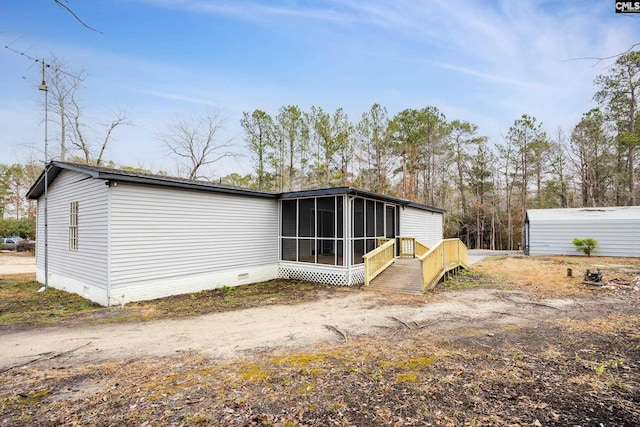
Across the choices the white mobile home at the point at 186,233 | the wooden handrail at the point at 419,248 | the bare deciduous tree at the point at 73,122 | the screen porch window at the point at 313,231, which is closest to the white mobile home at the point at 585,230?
the wooden handrail at the point at 419,248

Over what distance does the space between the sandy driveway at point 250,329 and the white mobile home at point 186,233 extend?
7.09ft

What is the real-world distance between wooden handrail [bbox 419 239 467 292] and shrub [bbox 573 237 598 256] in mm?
9918

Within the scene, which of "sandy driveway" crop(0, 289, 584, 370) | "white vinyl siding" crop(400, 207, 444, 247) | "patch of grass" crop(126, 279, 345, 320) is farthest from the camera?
"white vinyl siding" crop(400, 207, 444, 247)

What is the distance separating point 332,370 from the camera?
12.9 feet

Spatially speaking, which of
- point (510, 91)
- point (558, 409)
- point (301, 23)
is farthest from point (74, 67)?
point (558, 409)

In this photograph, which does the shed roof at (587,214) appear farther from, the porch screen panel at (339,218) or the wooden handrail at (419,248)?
the porch screen panel at (339,218)

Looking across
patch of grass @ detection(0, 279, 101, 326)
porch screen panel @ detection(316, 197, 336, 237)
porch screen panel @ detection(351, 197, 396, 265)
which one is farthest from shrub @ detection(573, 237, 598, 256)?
patch of grass @ detection(0, 279, 101, 326)

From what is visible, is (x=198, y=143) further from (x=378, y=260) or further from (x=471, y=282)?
(x=471, y=282)

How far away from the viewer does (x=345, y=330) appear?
226 inches

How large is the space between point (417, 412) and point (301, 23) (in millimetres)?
12698

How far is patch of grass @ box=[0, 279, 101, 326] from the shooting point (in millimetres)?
6414

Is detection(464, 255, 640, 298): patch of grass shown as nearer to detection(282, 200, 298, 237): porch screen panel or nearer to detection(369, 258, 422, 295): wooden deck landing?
detection(369, 258, 422, 295): wooden deck landing

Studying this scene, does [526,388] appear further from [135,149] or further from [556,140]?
[556,140]

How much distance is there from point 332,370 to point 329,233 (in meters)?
6.81
